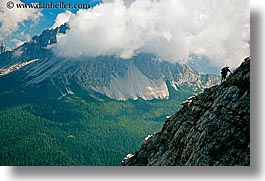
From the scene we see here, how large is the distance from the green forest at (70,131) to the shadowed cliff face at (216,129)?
49829 mm

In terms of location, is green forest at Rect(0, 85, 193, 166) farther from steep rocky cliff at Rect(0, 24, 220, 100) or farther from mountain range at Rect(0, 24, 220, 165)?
steep rocky cliff at Rect(0, 24, 220, 100)

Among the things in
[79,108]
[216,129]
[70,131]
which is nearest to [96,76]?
[79,108]

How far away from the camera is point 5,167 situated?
10.7 metres

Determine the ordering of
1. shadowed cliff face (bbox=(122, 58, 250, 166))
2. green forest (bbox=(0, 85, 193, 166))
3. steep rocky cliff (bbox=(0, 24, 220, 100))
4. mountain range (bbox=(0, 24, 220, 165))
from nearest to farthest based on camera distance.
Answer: shadowed cliff face (bbox=(122, 58, 250, 166))
mountain range (bbox=(0, 24, 220, 165))
green forest (bbox=(0, 85, 193, 166))
steep rocky cliff (bbox=(0, 24, 220, 100))

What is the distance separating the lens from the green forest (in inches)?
2970

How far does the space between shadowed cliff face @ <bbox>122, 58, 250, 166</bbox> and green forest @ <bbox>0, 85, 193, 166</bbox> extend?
4983 centimetres

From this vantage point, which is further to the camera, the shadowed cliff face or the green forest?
the green forest

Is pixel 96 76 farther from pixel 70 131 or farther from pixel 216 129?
pixel 216 129

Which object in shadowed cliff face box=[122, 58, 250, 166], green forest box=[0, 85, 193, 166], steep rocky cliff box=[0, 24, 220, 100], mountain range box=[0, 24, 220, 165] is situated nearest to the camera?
shadowed cliff face box=[122, 58, 250, 166]

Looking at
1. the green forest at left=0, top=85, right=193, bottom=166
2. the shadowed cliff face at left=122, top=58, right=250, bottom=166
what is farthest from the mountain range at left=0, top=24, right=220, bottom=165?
the shadowed cliff face at left=122, top=58, right=250, bottom=166

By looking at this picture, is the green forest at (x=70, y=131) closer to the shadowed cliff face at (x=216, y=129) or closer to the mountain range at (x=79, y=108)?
the mountain range at (x=79, y=108)

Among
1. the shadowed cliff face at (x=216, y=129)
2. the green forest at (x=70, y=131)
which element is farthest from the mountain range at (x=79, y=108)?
the shadowed cliff face at (x=216, y=129)

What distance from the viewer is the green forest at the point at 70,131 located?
75438 mm

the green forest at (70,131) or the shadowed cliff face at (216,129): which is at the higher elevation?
the shadowed cliff face at (216,129)
